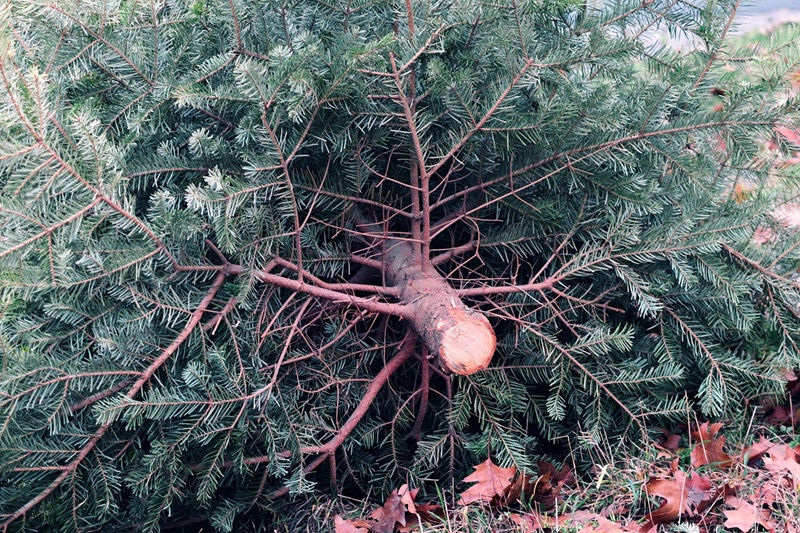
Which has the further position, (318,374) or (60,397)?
(318,374)

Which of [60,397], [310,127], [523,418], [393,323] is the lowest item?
[523,418]

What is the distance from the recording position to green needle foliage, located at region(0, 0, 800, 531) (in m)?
1.90

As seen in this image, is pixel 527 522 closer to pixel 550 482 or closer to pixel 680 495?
pixel 550 482

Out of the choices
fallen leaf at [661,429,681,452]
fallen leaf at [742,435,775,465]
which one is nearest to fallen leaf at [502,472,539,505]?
fallen leaf at [661,429,681,452]

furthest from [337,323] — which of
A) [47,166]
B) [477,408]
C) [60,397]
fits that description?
[47,166]

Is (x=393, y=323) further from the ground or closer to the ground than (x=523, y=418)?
further from the ground

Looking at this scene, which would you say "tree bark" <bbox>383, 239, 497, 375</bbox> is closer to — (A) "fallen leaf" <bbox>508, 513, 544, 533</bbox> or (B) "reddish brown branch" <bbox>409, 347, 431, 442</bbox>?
(B) "reddish brown branch" <bbox>409, 347, 431, 442</bbox>

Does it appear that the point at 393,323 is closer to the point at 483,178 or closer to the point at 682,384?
the point at 483,178

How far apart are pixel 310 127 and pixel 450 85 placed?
0.42m

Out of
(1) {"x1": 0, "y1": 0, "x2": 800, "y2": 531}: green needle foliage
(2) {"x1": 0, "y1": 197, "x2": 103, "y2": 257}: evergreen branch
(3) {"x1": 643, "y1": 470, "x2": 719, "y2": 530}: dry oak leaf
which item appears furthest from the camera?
(3) {"x1": 643, "y1": 470, "x2": 719, "y2": 530}: dry oak leaf

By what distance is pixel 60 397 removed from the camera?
1934 millimetres

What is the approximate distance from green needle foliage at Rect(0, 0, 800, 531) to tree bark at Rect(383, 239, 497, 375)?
0.38ft

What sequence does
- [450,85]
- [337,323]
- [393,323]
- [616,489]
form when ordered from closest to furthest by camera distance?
[450,85]
[616,489]
[337,323]
[393,323]

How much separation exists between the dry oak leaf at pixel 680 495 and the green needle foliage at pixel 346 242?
0.79 ft
